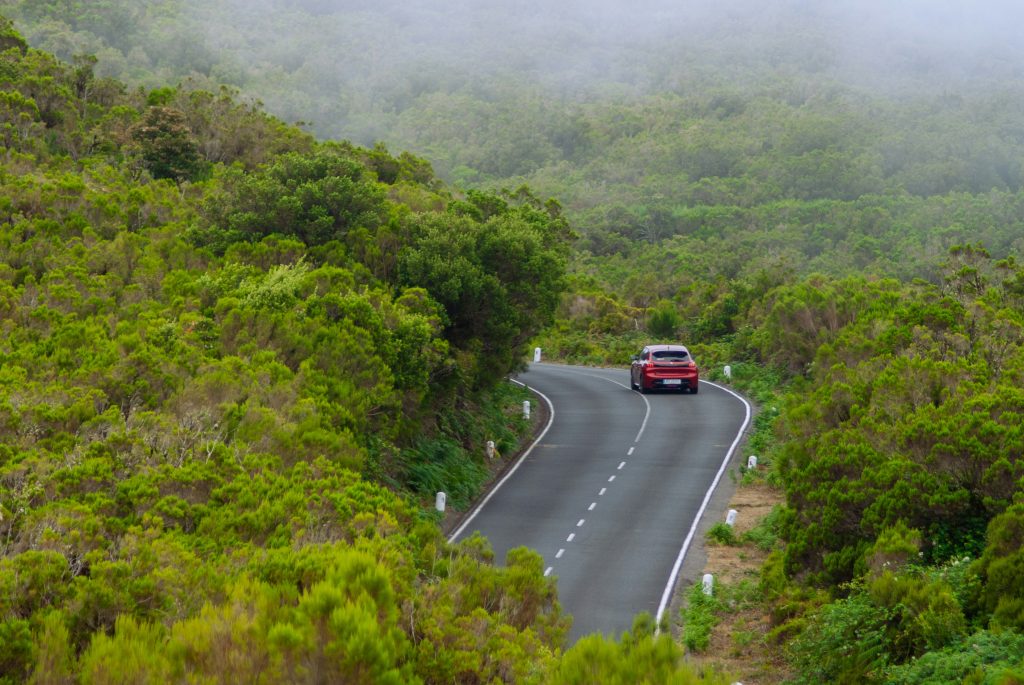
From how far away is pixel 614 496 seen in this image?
27125 millimetres

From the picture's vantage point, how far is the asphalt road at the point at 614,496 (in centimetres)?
2073

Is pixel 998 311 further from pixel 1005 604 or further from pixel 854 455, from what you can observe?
pixel 1005 604

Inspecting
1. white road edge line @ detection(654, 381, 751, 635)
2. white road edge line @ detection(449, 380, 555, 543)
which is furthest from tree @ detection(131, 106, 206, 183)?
white road edge line @ detection(654, 381, 751, 635)

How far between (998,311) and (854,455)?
1143 cm

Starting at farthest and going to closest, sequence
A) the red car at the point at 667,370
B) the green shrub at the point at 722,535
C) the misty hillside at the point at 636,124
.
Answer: the misty hillside at the point at 636,124 → the red car at the point at 667,370 → the green shrub at the point at 722,535

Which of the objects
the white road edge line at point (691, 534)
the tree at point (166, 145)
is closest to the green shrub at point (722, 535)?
the white road edge line at point (691, 534)

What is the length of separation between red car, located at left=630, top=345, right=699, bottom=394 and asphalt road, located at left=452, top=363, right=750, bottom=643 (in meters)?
0.44

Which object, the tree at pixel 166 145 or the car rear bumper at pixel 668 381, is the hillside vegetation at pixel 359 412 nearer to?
the tree at pixel 166 145

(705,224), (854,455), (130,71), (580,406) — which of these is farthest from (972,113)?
(854,455)

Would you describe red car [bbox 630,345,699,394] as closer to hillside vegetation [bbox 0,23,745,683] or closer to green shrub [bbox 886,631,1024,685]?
hillside vegetation [bbox 0,23,745,683]

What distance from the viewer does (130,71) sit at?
109 m

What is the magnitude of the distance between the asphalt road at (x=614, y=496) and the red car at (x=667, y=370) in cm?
44

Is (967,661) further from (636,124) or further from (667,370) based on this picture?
(636,124)

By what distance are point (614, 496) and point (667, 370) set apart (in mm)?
14577
